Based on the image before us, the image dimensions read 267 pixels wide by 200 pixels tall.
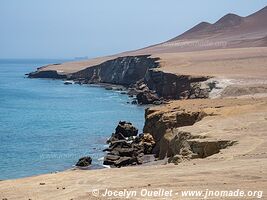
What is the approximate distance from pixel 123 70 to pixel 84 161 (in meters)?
75.0

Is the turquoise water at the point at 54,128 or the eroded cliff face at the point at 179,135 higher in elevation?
the eroded cliff face at the point at 179,135

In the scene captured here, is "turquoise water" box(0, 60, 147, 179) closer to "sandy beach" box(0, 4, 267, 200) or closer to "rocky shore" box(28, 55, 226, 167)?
"rocky shore" box(28, 55, 226, 167)

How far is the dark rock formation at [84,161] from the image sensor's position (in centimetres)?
3136

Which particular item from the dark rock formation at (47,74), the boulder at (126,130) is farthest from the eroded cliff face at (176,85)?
Answer: the dark rock formation at (47,74)

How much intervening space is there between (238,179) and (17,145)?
90.8 ft

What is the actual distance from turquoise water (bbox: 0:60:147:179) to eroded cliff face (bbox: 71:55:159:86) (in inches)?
741

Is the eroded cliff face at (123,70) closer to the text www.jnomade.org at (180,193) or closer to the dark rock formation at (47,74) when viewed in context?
the dark rock formation at (47,74)

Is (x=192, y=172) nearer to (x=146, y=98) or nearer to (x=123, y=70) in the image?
(x=146, y=98)

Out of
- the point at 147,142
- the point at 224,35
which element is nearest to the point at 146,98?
the point at 147,142

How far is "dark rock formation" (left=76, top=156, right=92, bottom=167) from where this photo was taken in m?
31.4

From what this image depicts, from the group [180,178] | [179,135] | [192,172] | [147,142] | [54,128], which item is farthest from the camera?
[54,128]

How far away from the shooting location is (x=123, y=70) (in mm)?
105875

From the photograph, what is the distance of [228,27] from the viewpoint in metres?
174

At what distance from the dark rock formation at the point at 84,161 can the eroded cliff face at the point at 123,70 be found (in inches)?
2392
